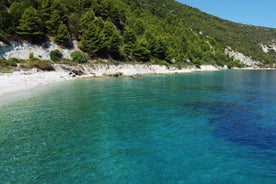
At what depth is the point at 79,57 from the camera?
85250 millimetres

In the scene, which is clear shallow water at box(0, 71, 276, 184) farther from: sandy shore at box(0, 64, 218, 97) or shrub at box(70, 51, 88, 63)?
shrub at box(70, 51, 88, 63)

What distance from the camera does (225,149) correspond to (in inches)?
714

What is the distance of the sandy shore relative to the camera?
5075cm

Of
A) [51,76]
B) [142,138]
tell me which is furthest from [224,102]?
[51,76]

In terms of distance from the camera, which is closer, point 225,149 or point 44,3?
point 225,149

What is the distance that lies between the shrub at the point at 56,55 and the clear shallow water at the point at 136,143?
160ft

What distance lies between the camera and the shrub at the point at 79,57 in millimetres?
85000

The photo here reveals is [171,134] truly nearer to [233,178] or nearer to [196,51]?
[233,178]

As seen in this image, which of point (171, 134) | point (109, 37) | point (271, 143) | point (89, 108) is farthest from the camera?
point (109, 37)

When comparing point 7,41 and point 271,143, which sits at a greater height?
point 7,41

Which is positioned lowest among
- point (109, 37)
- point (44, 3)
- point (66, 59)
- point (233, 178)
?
point (233, 178)

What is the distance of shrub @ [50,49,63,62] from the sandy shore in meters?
5.67

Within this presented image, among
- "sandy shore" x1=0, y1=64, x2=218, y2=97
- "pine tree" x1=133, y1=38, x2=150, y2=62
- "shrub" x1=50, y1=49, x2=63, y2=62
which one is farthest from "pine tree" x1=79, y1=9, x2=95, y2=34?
"pine tree" x1=133, y1=38, x2=150, y2=62

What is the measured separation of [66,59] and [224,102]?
56.8 metres
